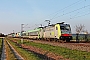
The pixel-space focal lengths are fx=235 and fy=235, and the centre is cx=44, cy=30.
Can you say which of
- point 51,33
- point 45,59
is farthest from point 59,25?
point 45,59

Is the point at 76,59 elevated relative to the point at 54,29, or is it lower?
lower

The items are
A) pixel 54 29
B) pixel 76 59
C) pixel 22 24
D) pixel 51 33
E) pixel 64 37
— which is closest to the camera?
pixel 76 59

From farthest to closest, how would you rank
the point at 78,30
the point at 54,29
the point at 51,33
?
the point at 78,30 → the point at 51,33 → the point at 54,29

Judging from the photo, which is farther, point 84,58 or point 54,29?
point 54,29

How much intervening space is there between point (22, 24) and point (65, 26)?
2480 inches

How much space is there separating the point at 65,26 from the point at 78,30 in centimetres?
4136

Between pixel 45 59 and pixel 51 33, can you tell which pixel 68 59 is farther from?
pixel 51 33

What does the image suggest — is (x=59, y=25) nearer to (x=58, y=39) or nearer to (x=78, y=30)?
(x=58, y=39)

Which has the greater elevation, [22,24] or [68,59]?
[22,24]

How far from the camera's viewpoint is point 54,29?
1870 inches

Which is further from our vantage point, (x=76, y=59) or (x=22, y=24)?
(x=22, y=24)

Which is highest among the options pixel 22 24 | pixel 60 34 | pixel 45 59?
pixel 22 24

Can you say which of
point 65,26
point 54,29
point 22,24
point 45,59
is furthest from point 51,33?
point 22,24

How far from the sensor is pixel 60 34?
141 feet
